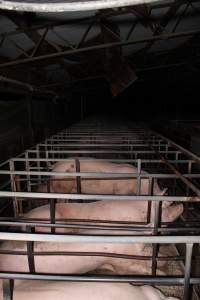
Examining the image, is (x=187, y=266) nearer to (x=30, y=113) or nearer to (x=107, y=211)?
(x=107, y=211)

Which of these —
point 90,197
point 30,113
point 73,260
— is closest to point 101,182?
point 73,260

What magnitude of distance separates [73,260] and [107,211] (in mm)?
652

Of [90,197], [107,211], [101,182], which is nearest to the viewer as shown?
[90,197]

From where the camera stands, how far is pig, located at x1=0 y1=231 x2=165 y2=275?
7.45 feet

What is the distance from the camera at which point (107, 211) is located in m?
2.81

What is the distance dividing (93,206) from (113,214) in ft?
0.87

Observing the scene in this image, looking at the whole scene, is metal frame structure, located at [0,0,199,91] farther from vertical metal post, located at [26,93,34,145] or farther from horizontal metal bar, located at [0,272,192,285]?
horizontal metal bar, located at [0,272,192,285]

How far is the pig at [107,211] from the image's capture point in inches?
108

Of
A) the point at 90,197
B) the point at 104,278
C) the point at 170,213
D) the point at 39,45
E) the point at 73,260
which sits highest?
the point at 39,45

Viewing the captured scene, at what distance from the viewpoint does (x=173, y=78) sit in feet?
42.2

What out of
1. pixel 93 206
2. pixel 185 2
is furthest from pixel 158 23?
pixel 93 206

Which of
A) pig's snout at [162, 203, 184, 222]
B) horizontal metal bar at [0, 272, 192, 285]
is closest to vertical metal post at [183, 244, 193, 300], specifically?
horizontal metal bar at [0, 272, 192, 285]

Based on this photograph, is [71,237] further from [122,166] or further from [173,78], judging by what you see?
[173,78]

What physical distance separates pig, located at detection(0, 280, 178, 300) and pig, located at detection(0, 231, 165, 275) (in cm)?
48
